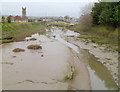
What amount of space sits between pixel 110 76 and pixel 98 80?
1340 mm

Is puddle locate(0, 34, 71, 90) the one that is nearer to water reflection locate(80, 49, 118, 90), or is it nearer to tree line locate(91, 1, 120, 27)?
water reflection locate(80, 49, 118, 90)

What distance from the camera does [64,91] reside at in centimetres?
922

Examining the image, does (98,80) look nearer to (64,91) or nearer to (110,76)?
(110,76)

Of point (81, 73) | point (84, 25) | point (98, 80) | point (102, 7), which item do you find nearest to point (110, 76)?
point (98, 80)

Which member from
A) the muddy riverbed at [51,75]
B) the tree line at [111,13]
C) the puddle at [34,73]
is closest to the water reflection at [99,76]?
the muddy riverbed at [51,75]

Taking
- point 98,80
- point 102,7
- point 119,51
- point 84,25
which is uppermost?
point 102,7

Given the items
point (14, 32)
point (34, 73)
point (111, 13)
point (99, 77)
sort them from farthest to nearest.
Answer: point (14, 32) → point (111, 13) → point (34, 73) → point (99, 77)

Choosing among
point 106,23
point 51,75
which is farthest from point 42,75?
point 106,23

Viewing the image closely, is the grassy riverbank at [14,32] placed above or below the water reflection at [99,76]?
above

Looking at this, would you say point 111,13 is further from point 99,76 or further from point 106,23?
point 99,76

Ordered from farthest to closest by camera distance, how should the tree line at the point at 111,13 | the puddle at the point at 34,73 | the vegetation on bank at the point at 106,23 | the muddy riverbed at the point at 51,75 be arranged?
the tree line at the point at 111,13 < the vegetation on bank at the point at 106,23 < the muddy riverbed at the point at 51,75 < the puddle at the point at 34,73

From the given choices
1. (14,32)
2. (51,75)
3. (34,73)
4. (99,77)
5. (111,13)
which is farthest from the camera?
(14,32)

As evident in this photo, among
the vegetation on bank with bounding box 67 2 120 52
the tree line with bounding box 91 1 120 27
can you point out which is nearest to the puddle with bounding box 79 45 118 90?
the vegetation on bank with bounding box 67 2 120 52

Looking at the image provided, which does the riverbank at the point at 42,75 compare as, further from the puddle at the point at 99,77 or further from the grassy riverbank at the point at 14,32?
the grassy riverbank at the point at 14,32
